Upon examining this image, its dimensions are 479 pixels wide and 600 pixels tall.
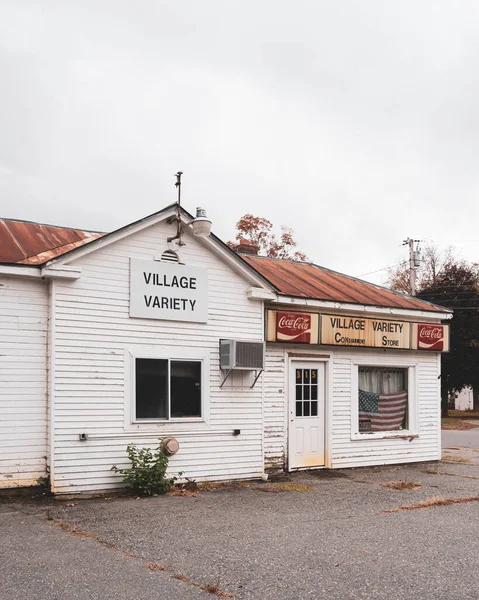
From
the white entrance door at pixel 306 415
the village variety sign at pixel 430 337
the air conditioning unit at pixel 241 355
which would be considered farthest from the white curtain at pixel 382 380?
the air conditioning unit at pixel 241 355

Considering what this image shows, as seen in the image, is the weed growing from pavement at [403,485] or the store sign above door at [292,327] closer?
the weed growing from pavement at [403,485]

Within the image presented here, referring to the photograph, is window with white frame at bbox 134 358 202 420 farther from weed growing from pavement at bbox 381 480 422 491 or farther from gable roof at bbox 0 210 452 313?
weed growing from pavement at bbox 381 480 422 491

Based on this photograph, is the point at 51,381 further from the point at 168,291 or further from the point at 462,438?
the point at 462,438

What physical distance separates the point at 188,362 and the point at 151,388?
0.85 m

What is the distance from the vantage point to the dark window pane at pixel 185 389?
11.3m

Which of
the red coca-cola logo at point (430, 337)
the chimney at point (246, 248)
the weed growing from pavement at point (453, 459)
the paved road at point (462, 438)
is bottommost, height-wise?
the paved road at point (462, 438)

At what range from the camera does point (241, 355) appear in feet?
38.2

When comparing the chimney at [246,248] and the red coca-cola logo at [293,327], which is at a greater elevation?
the chimney at [246,248]

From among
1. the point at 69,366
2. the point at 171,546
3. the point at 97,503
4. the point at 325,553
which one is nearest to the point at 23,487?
the point at 97,503

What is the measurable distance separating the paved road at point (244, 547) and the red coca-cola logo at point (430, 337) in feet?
16.0

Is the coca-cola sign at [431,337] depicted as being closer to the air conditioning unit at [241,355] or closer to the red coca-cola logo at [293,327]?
the red coca-cola logo at [293,327]

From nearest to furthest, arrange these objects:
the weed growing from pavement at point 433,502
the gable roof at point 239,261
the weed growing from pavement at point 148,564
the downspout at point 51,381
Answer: the weed growing from pavement at point 148,564
the weed growing from pavement at point 433,502
the downspout at point 51,381
the gable roof at point 239,261

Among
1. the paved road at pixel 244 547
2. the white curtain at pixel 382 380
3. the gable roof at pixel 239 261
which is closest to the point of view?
the paved road at pixel 244 547

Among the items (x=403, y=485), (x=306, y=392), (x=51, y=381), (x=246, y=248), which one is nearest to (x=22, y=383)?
(x=51, y=381)
